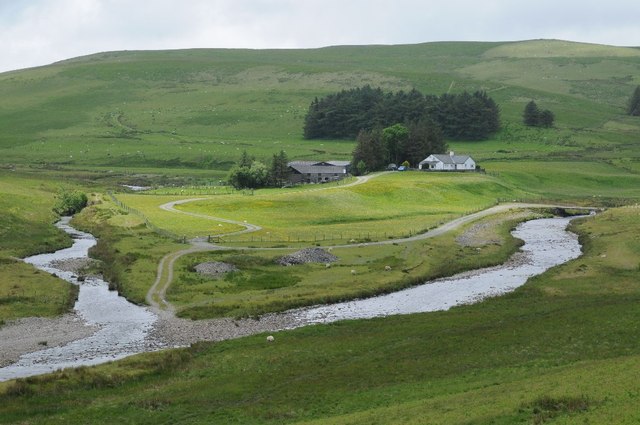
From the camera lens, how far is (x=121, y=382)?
4262cm

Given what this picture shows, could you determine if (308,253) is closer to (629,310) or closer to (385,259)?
(385,259)

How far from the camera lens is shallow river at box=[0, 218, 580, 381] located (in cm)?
4881

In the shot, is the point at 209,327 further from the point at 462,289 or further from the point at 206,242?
the point at 206,242

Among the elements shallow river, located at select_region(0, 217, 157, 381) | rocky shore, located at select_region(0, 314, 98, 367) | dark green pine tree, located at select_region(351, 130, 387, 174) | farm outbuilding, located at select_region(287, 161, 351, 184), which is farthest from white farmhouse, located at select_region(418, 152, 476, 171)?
rocky shore, located at select_region(0, 314, 98, 367)

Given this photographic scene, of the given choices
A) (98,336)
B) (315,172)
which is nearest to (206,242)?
(98,336)

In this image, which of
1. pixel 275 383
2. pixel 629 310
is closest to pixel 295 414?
pixel 275 383

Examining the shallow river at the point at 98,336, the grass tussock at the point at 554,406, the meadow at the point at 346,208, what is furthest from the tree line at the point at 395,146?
the grass tussock at the point at 554,406

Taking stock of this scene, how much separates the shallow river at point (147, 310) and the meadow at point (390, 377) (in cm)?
400

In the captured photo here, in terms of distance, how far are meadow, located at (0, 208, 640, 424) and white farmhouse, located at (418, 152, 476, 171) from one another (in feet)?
368

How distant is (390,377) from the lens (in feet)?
139

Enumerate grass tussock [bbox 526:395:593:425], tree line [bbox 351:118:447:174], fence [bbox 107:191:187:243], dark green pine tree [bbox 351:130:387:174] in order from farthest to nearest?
tree line [bbox 351:118:447:174] < dark green pine tree [bbox 351:130:387:174] < fence [bbox 107:191:187:243] < grass tussock [bbox 526:395:593:425]

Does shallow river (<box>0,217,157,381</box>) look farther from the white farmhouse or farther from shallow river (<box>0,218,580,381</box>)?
the white farmhouse

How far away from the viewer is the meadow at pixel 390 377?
116ft

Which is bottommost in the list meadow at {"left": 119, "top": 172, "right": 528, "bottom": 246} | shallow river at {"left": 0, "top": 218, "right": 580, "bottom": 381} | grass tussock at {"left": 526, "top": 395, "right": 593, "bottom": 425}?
meadow at {"left": 119, "top": 172, "right": 528, "bottom": 246}
